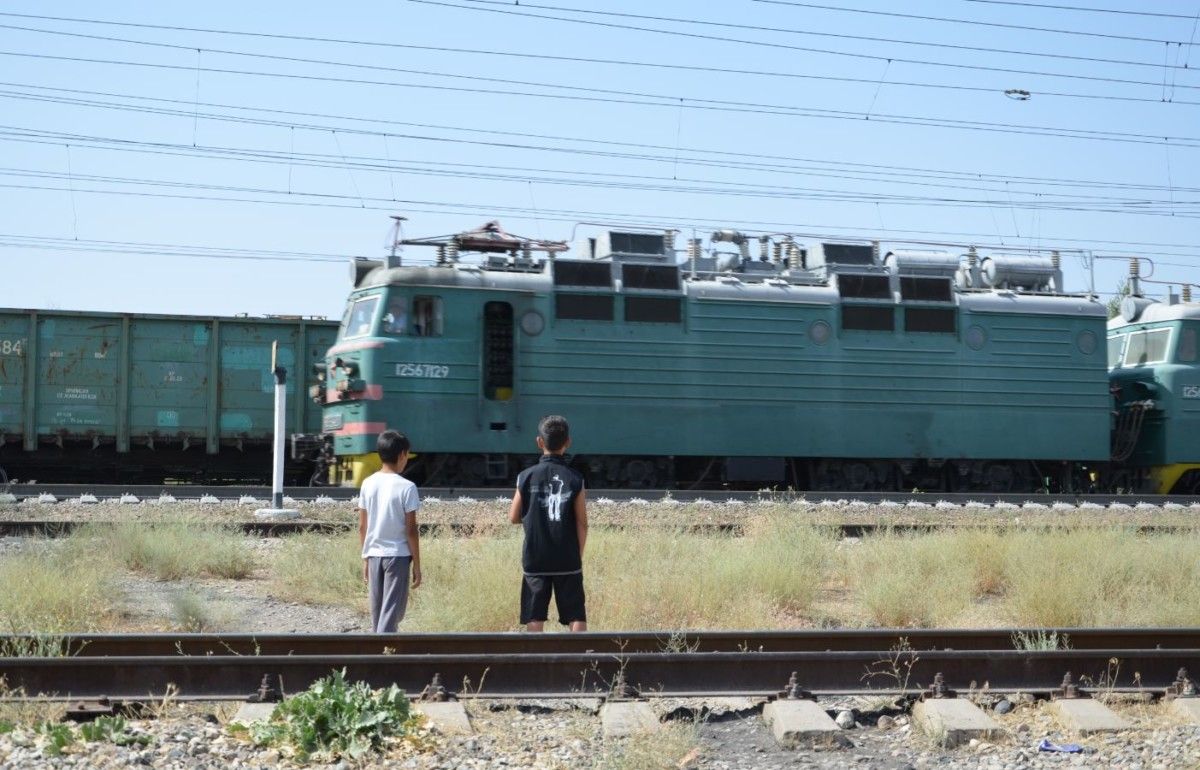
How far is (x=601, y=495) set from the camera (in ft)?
50.1

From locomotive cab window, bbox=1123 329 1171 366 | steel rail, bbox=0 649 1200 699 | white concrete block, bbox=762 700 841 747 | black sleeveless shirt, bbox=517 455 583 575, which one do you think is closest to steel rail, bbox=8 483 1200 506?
locomotive cab window, bbox=1123 329 1171 366

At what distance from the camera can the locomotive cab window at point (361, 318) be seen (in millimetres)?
16562

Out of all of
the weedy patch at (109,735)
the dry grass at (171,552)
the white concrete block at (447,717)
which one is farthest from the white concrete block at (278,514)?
the weedy patch at (109,735)

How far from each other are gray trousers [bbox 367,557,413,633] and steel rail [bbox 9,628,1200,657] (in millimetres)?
183

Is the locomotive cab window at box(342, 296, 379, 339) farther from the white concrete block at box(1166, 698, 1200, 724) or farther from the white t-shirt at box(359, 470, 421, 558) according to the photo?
the white concrete block at box(1166, 698, 1200, 724)

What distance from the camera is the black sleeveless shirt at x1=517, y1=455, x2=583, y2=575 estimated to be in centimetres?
679

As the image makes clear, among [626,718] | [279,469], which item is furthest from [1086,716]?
[279,469]

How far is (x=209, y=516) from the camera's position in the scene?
523 inches

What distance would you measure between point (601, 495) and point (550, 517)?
8500 millimetres

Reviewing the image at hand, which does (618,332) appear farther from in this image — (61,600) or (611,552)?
(61,600)

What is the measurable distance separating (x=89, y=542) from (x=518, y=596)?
435 centimetres

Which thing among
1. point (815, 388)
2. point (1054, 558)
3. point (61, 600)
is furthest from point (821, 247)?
point (61, 600)

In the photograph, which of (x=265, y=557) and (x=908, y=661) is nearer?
(x=908, y=661)

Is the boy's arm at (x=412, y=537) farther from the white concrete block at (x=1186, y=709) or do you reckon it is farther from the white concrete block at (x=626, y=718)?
the white concrete block at (x=1186, y=709)
